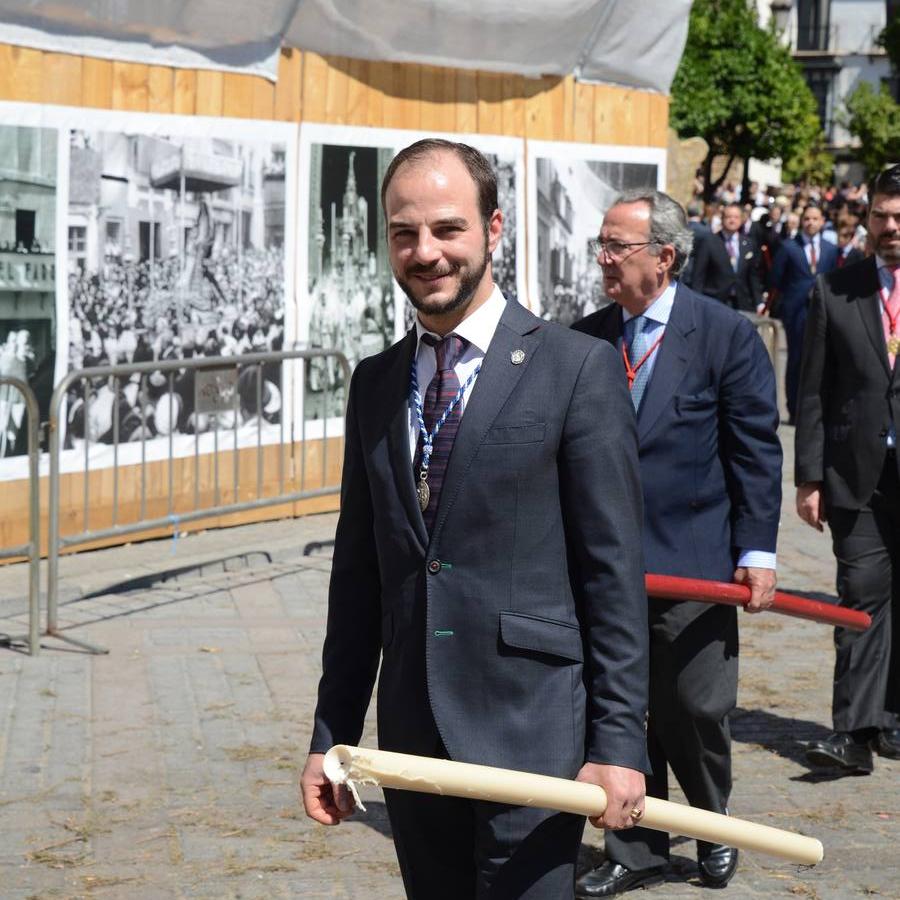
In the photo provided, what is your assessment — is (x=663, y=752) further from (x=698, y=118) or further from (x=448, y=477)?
(x=698, y=118)

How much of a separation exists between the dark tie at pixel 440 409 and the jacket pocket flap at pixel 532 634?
0.77 feet

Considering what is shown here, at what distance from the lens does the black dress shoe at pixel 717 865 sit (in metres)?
5.24

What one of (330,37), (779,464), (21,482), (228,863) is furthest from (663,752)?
(330,37)

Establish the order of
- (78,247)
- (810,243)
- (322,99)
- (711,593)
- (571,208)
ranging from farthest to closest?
(810,243) → (571,208) → (322,99) → (78,247) → (711,593)

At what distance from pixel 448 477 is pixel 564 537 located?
0.24 metres

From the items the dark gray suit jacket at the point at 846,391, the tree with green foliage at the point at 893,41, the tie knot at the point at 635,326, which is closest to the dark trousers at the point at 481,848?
the tie knot at the point at 635,326

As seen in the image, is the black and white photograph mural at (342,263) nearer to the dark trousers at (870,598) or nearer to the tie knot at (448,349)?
the dark trousers at (870,598)

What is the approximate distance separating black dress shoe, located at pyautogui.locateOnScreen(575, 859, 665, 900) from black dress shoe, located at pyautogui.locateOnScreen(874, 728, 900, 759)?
167 centimetres

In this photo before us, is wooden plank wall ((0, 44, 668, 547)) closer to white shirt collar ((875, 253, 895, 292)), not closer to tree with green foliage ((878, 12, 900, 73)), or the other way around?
white shirt collar ((875, 253, 895, 292))

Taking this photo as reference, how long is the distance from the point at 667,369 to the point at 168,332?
5.29m

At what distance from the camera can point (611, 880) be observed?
5.18 metres

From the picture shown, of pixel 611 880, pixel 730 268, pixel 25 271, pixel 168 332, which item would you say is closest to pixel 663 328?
pixel 611 880

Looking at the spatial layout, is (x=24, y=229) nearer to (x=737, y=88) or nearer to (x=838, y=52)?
(x=737, y=88)

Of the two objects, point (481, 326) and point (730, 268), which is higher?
point (730, 268)
